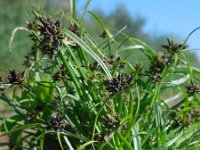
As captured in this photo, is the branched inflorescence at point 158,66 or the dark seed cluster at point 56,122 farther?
the branched inflorescence at point 158,66

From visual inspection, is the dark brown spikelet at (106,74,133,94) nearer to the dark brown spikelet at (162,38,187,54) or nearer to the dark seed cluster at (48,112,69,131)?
the dark seed cluster at (48,112,69,131)

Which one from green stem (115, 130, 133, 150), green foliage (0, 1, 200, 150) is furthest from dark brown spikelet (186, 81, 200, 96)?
green stem (115, 130, 133, 150)

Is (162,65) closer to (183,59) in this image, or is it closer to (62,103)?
(183,59)

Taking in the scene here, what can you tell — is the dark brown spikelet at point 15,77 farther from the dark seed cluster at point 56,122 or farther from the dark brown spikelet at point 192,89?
the dark brown spikelet at point 192,89

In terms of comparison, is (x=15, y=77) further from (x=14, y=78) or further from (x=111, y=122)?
(x=111, y=122)

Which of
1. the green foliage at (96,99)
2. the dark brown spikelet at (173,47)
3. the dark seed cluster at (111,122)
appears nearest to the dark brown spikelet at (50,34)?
the green foliage at (96,99)

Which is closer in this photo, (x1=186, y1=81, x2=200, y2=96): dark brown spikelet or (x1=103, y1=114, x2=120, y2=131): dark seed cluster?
(x1=103, y1=114, x2=120, y2=131): dark seed cluster

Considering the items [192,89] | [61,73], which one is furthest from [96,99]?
[192,89]
